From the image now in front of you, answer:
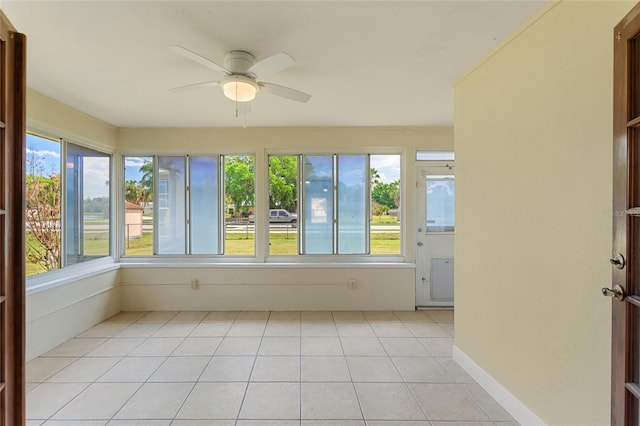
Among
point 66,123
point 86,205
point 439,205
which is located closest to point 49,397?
point 86,205

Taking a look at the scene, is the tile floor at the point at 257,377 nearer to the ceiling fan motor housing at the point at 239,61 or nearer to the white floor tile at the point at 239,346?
the white floor tile at the point at 239,346

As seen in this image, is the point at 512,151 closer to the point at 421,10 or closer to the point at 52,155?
the point at 421,10

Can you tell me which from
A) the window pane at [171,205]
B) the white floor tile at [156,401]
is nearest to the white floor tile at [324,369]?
the white floor tile at [156,401]

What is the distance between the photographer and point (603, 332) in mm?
1423

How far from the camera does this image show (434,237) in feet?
14.2

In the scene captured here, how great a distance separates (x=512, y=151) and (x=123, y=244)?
15.9 ft

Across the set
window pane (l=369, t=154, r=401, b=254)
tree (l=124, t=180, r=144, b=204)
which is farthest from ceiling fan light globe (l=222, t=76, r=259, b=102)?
tree (l=124, t=180, r=144, b=204)

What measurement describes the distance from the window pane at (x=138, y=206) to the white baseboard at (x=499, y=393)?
4.21m

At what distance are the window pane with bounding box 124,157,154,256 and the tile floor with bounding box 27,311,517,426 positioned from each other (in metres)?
1.10

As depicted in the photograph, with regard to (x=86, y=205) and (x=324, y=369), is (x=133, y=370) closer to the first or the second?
(x=324, y=369)

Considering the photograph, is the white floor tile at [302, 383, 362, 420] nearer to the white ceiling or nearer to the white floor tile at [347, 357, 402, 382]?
the white floor tile at [347, 357, 402, 382]

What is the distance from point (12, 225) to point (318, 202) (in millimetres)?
3369

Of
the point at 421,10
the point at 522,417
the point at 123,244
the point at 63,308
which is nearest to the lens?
the point at 421,10

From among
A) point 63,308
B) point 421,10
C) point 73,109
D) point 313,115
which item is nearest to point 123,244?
point 63,308
